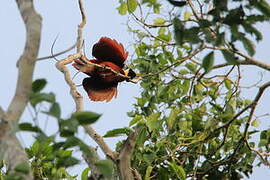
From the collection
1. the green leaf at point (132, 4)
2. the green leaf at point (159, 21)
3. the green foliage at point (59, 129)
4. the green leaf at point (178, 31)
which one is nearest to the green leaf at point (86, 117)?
the green foliage at point (59, 129)

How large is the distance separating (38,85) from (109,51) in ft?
4.80

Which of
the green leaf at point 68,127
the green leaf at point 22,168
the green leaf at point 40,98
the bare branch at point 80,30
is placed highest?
the bare branch at point 80,30

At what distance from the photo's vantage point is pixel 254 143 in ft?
8.23

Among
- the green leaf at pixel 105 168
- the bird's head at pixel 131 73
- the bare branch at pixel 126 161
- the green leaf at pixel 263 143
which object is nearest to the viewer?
the green leaf at pixel 105 168

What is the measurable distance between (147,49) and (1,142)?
1.71m

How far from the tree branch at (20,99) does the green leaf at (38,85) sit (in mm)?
39

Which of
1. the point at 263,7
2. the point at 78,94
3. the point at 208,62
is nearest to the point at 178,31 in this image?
the point at 208,62

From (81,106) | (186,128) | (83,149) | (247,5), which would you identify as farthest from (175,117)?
(83,149)

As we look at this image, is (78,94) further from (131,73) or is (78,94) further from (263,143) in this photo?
(263,143)

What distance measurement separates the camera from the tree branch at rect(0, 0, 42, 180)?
1069mm

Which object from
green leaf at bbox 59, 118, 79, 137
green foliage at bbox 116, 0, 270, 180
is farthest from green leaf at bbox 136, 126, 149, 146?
green leaf at bbox 59, 118, 79, 137

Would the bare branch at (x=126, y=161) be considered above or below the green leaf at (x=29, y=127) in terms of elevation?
above

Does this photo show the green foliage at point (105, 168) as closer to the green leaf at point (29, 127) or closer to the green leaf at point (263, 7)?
the green leaf at point (29, 127)

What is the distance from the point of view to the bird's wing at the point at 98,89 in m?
2.50
